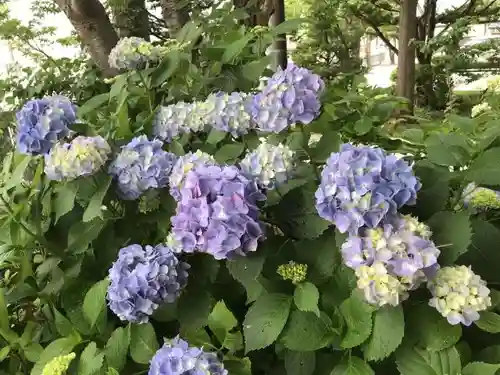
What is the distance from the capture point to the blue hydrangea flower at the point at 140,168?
0.64 m

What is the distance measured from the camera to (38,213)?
0.71m

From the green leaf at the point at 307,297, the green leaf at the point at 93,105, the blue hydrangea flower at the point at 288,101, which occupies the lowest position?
the green leaf at the point at 307,297

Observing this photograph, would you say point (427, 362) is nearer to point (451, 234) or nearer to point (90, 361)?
point (451, 234)

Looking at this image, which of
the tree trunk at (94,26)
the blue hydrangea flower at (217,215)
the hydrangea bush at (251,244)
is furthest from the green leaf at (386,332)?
the tree trunk at (94,26)

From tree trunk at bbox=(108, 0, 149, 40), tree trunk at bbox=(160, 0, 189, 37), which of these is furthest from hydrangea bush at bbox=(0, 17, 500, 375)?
tree trunk at bbox=(108, 0, 149, 40)

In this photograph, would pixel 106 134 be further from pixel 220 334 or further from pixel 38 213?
pixel 220 334

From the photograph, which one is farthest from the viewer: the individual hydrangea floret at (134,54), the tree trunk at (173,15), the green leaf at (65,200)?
the tree trunk at (173,15)

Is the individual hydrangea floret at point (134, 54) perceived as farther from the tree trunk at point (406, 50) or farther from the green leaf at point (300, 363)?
the tree trunk at point (406, 50)

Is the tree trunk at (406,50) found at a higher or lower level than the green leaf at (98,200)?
lower

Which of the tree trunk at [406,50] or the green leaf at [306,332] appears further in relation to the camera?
the tree trunk at [406,50]

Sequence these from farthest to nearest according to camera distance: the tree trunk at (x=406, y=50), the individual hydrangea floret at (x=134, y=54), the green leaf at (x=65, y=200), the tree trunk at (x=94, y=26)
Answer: the tree trunk at (x=406, y=50) < the tree trunk at (x=94, y=26) < the individual hydrangea floret at (x=134, y=54) < the green leaf at (x=65, y=200)

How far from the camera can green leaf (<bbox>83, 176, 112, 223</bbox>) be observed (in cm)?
63

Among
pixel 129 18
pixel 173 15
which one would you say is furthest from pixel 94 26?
pixel 129 18

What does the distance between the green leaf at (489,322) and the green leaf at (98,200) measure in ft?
1.35
